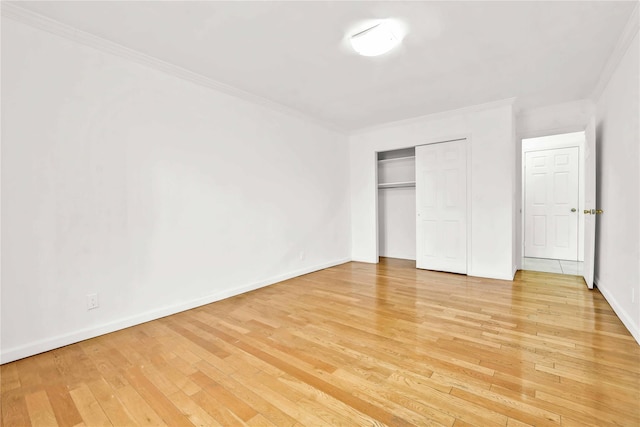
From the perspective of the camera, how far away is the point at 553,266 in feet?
16.5

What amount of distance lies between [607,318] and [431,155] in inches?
117

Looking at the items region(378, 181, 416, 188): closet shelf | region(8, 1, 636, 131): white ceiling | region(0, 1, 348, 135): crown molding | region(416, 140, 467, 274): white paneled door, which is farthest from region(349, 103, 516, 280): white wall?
region(0, 1, 348, 135): crown molding

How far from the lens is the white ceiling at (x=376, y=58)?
7.18 ft

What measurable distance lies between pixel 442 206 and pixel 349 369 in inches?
138

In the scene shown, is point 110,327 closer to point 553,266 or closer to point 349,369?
point 349,369

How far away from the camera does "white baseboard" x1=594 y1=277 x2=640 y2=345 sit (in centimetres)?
230

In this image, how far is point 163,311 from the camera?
2.96 metres

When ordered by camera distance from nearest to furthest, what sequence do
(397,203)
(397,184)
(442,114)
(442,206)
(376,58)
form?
(376,58), (442,114), (442,206), (397,184), (397,203)

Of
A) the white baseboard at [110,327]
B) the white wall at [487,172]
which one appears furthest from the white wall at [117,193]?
the white wall at [487,172]

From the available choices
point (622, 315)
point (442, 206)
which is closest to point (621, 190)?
point (622, 315)

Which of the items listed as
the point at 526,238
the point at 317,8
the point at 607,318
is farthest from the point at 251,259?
the point at 526,238

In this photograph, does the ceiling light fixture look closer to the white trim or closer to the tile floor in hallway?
the white trim

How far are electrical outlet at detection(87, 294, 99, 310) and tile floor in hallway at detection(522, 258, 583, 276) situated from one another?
19.2ft

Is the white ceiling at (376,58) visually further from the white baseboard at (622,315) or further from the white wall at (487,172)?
the white baseboard at (622,315)
